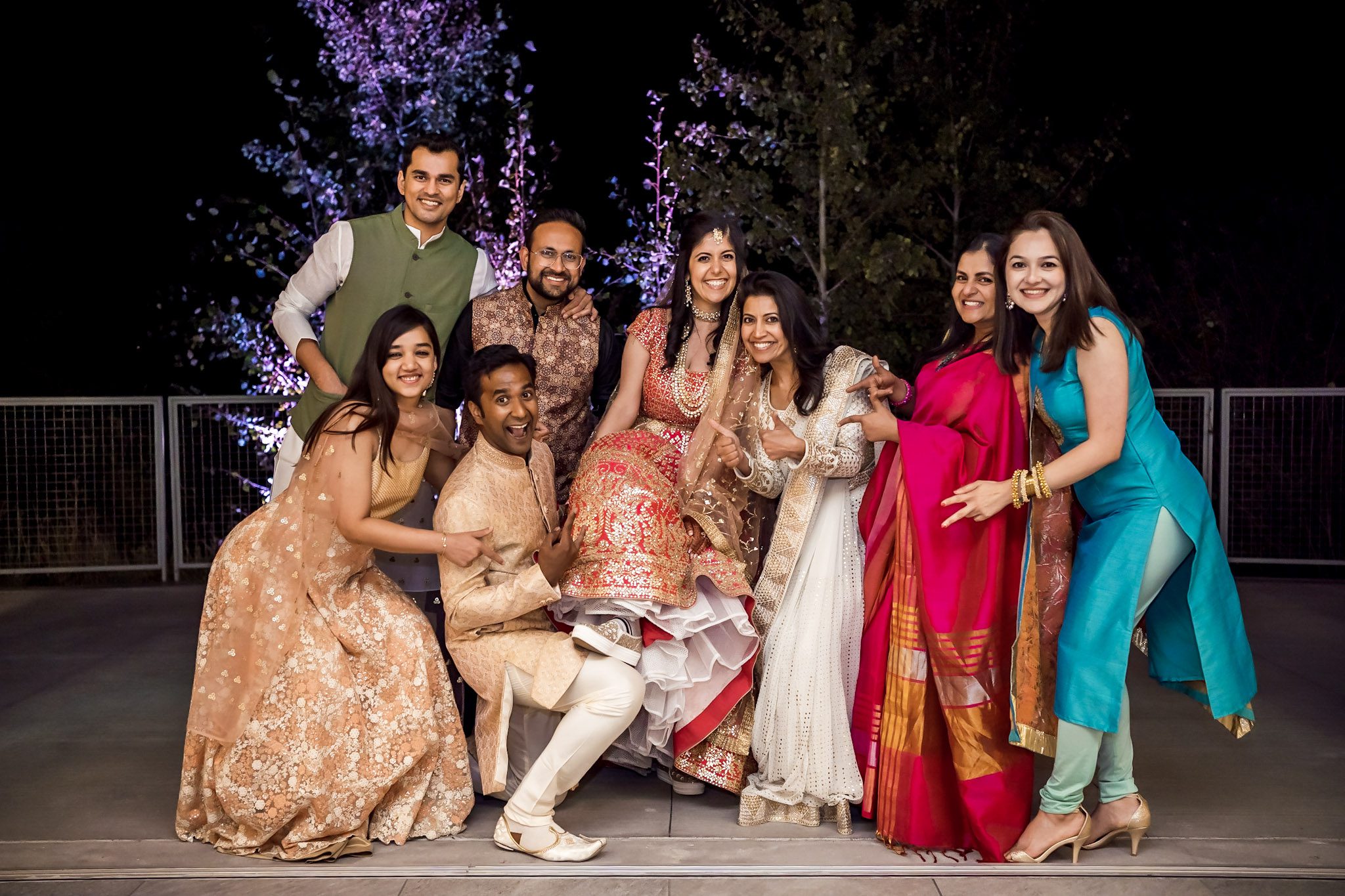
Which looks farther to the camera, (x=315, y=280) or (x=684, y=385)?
(x=315, y=280)

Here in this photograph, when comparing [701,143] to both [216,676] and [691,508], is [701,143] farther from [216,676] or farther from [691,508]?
[216,676]

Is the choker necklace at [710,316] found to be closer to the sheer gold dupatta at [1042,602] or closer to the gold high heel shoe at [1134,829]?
the sheer gold dupatta at [1042,602]

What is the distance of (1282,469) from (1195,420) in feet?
1.77

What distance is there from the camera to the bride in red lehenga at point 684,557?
3141mm

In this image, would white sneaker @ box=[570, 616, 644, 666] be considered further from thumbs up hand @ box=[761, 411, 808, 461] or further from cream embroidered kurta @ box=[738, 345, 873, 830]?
thumbs up hand @ box=[761, 411, 808, 461]

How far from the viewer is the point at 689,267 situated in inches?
144

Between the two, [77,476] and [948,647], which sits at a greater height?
[77,476]

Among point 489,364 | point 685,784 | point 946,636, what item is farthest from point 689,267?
point 685,784

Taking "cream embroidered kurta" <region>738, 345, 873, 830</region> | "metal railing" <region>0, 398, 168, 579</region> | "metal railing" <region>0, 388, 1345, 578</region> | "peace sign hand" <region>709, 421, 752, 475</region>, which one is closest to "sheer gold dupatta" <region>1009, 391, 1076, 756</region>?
"cream embroidered kurta" <region>738, 345, 873, 830</region>

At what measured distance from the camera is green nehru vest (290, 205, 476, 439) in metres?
3.90

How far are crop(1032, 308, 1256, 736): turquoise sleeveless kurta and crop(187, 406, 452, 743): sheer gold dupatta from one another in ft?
5.82

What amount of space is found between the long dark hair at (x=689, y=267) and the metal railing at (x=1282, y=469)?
166 inches

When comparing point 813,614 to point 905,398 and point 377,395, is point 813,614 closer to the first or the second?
point 905,398

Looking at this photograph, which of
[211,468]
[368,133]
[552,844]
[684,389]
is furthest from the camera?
[211,468]
